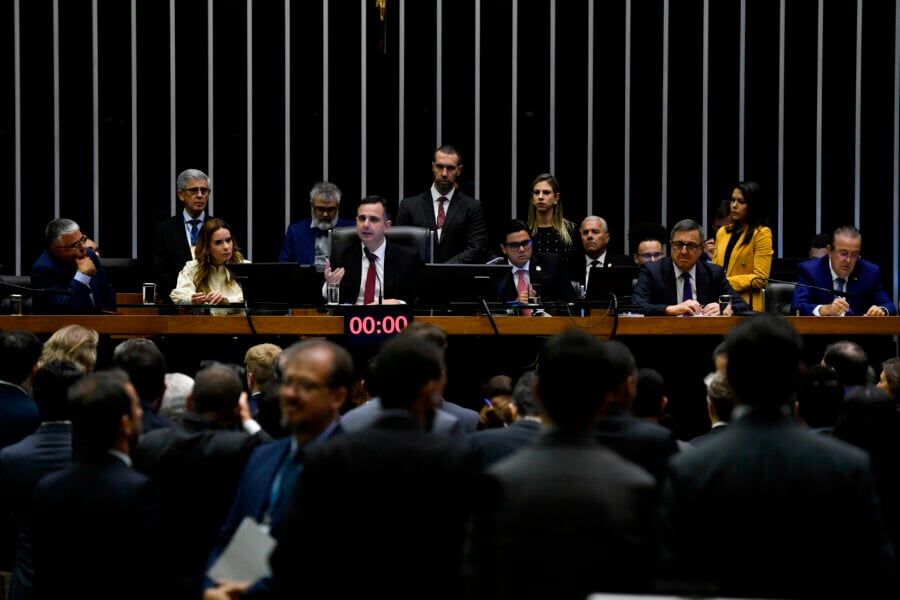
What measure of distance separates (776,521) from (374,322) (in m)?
4.13

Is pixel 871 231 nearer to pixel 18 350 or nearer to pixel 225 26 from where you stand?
pixel 225 26

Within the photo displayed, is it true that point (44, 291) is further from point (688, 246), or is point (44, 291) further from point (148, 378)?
point (688, 246)

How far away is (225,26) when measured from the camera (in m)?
10.4

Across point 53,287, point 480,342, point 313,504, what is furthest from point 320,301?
point 313,504

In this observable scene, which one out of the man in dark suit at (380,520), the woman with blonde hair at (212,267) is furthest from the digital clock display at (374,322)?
the man in dark suit at (380,520)

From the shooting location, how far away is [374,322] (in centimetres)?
668

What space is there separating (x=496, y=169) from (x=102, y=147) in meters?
3.21

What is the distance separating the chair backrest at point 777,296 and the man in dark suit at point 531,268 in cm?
125

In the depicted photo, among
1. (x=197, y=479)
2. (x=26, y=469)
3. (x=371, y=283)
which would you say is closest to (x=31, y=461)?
(x=26, y=469)

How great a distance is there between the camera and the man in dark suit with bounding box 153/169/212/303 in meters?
8.38

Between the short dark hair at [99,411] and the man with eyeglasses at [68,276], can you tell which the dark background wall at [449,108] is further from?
the short dark hair at [99,411]

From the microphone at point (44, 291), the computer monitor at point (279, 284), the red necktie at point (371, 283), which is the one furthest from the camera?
the red necktie at point (371, 283)

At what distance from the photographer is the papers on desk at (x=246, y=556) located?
307 cm

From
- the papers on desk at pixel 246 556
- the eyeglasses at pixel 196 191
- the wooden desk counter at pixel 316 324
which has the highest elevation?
the eyeglasses at pixel 196 191
